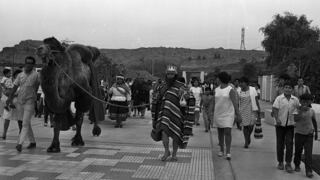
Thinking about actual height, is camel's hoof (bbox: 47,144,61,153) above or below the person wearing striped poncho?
below

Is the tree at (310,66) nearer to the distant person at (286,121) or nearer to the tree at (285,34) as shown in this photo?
the distant person at (286,121)

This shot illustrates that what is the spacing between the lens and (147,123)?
585 inches

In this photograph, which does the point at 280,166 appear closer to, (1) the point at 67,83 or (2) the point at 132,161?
(2) the point at 132,161

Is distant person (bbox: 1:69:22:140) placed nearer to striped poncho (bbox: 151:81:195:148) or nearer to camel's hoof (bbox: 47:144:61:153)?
camel's hoof (bbox: 47:144:61:153)

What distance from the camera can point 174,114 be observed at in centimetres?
803

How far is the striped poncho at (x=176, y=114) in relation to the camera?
26.2 feet

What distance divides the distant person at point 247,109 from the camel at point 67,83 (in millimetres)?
3238

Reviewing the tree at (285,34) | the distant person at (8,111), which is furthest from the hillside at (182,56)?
the distant person at (8,111)

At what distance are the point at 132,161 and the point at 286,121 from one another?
8.97ft

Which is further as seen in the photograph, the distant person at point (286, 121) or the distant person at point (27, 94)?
the distant person at point (27, 94)

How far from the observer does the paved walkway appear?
700 centimetres

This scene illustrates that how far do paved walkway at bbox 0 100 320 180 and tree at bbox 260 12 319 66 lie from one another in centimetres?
3178

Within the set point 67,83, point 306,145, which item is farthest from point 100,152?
point 306,145

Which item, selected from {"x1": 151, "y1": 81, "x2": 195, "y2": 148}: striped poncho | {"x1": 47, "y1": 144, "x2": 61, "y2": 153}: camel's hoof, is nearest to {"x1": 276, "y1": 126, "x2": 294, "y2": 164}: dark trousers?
{"x1": 151, "y1": 81, "x2": 195, "y2": 148}: striped poncho
